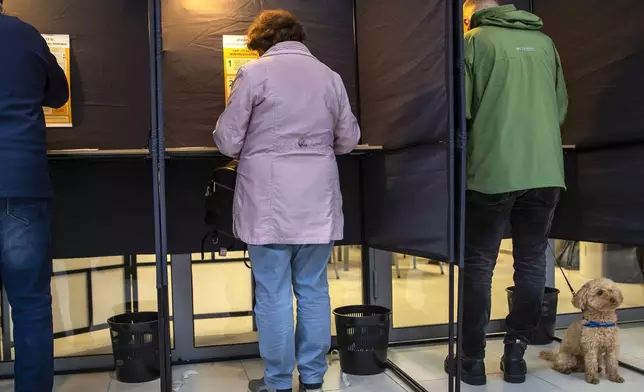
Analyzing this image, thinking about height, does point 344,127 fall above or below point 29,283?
above

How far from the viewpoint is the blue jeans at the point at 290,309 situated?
2049mm

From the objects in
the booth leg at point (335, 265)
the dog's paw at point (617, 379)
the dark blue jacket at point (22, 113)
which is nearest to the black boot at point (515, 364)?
the dog's paw at point (617, 379)

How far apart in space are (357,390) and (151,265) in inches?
44.1

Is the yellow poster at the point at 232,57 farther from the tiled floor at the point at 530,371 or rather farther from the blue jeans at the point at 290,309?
the tiled floor at the point at 530,371

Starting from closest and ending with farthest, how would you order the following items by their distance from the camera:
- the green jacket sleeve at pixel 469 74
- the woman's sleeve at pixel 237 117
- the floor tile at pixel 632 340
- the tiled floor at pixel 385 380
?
the woman's sleeve at pixel 237 117
the green jacket sleeve at pixel 469 74
the tiled floor at pixel 385 380
the floor tile at pixel 632 340

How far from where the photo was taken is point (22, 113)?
187cm

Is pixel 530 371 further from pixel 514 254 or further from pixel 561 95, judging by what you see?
pixel 561 95

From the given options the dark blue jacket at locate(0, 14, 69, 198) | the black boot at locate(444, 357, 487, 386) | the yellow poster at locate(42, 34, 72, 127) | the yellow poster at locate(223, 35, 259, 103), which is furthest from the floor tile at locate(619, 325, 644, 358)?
the yellow poster at locate(42, 34, 72, 127)

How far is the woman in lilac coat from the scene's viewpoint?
1.99 metres

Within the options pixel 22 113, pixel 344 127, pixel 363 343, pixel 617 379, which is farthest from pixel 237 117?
pixel 617 379

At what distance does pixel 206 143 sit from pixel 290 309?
3.17 ft

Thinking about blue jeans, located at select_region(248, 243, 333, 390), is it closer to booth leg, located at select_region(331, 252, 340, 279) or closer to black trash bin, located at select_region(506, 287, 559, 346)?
booth leg, located at select_region(331, 252, 340, 279)

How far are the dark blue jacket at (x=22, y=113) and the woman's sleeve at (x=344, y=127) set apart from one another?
0.99 m

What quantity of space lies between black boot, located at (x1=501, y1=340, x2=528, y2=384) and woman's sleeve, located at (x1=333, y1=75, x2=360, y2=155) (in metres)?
1.05
